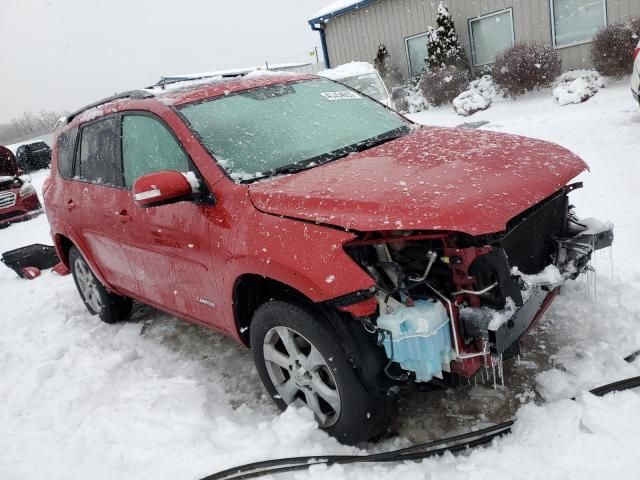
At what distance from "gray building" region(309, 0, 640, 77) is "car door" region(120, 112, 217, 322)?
40.5ft

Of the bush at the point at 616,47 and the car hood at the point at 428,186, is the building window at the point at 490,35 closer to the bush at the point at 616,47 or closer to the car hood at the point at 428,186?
the bush at the point at 616,47

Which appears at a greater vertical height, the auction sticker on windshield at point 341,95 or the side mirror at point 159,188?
the auction sticker on windshield at point 341,95

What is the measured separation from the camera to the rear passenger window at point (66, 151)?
14.1 feet

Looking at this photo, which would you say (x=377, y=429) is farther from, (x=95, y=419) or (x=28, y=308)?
(x=28, y=308)

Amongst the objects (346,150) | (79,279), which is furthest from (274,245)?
(79,279)

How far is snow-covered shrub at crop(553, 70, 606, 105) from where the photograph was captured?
10.7 metres

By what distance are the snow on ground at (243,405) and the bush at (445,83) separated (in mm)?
9908

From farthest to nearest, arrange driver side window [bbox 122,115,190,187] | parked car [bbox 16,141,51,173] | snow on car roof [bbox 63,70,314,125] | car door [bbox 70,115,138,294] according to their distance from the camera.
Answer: parked car [bbox 16,141,51,173] < car door [bbox 70,115,138,294] < snow on car roof [bbox 63,70,314,125] < driver side window [bbox 122,115,190,187]

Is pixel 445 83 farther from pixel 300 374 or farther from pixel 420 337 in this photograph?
pixel 420 337

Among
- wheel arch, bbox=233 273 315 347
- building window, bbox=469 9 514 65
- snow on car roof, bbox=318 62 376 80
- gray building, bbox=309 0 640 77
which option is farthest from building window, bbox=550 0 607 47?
wheel arch, bbox=233 273 315 347

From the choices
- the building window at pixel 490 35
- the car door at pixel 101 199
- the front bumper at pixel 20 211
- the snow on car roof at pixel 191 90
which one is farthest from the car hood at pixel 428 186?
the building window at pixel 490 35

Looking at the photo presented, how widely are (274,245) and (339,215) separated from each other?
373mm

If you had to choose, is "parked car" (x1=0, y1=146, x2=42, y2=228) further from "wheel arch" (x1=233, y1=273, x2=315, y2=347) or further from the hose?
the hose

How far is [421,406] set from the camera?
9.17 ft
